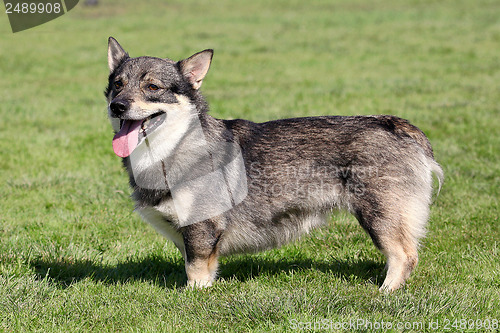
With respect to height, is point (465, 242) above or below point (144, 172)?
below

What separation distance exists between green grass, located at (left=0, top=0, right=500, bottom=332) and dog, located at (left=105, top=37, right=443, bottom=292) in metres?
0.40

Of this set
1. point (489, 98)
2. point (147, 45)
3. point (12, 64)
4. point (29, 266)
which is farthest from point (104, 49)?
point (29, 266)

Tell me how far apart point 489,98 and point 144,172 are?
9.86 m

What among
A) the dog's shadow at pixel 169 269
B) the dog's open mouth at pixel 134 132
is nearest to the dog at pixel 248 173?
the dog's open mouth at pixel 134 132

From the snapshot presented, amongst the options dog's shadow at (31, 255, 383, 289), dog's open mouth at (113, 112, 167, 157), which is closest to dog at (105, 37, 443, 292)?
dog's open mouth at (113, 112, 167, 157)

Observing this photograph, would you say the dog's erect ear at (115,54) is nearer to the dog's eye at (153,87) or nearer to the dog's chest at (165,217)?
the dog's eye at (153,87)

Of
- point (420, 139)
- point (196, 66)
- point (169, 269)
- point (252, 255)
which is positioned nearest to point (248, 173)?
point (196, 66)

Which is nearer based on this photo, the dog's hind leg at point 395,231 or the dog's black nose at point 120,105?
the dog's black nose at point 120,105

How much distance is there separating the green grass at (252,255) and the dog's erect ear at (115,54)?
5.95ft

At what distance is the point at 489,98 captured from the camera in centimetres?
1199

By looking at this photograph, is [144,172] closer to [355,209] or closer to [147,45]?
[355,209]

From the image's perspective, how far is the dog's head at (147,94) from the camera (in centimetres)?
422

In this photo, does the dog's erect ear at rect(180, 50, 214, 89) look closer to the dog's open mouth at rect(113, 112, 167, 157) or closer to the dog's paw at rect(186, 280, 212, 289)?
the dog's open mouth at rect(113, 112, 167, 157)

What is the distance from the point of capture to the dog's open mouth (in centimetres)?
431
